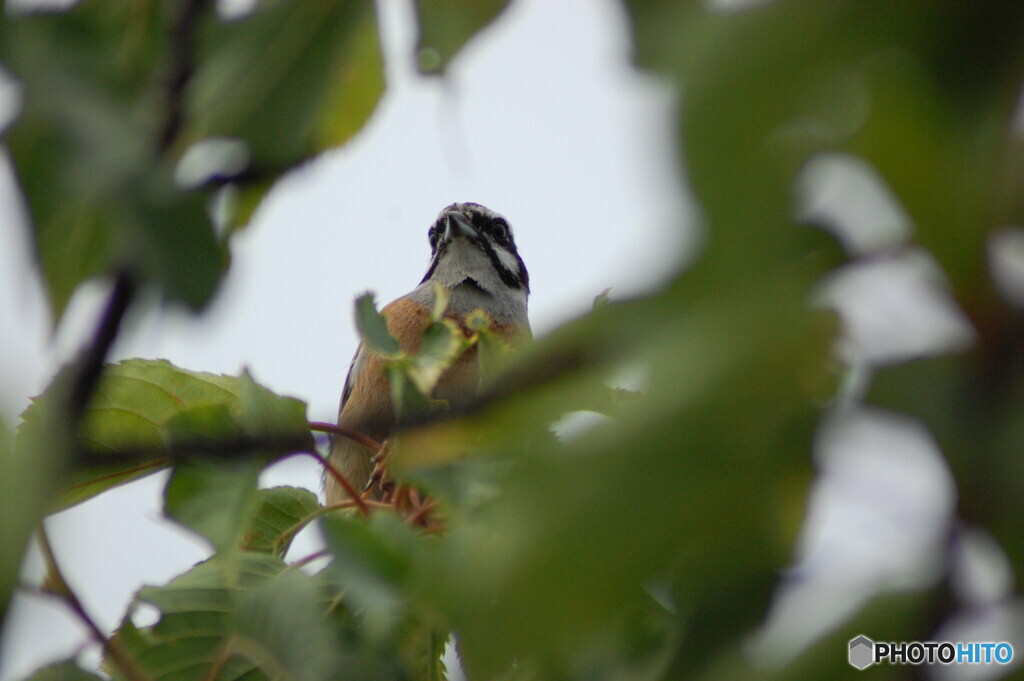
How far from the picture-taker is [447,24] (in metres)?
1.76

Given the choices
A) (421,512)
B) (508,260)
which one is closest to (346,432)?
(421,512)

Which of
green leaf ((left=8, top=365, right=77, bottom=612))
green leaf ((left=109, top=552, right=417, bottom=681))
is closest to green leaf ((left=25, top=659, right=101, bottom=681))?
green leaf ((left=109, top=552, right=417, bottom=681))

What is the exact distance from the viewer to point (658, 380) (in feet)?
2.17

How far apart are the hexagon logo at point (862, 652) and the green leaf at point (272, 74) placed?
0.95 metres

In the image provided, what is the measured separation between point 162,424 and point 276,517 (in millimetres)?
772

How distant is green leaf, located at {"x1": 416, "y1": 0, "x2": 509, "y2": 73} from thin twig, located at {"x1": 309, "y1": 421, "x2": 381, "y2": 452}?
27.8 inches

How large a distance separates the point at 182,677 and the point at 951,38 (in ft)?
7.18

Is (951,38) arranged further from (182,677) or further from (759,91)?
(182,677)

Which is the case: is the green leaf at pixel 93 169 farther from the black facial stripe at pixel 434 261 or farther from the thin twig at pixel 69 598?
the black facial stripe at pixel 434 261

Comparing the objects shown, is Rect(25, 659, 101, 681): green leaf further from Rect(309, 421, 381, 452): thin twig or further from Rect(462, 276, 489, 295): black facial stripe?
Rect(462, 276, 489, 295): black facial stripe

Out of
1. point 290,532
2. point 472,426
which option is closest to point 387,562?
point 472,426

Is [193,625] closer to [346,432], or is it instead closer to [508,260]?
[346,432]

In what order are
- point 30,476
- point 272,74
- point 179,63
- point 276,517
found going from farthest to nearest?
point 276,517
point 272,74
point 179,63
point 30,476

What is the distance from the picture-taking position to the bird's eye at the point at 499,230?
7.96m
